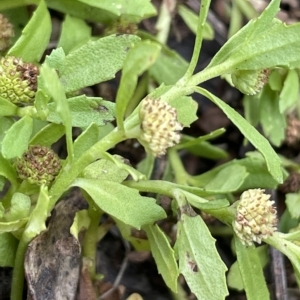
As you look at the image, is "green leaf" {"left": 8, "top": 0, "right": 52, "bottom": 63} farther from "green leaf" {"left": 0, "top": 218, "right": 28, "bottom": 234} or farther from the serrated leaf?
the serrated leaf

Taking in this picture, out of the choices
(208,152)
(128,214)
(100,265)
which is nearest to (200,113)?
(208,152)

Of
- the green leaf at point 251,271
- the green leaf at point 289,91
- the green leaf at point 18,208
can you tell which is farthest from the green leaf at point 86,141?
the green leaf at point 289,91

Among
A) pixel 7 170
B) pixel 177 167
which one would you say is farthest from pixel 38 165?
pixel 177 167

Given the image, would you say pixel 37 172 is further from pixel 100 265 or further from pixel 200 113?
pixel 200 113

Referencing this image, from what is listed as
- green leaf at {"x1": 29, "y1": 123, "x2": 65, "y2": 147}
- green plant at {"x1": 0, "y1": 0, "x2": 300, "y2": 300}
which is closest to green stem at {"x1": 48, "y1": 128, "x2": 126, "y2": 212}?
green plant at {"x1": 0, "y1": 0, "x2": 300, "y2": 300}

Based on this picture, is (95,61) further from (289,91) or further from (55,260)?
(289,91)

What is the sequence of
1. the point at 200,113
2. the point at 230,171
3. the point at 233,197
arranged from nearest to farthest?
the point at 230,171 → the point at 233,197 → the point at 200,113

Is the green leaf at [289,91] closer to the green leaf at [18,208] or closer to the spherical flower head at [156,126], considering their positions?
the spherical flower head at [156,126]
